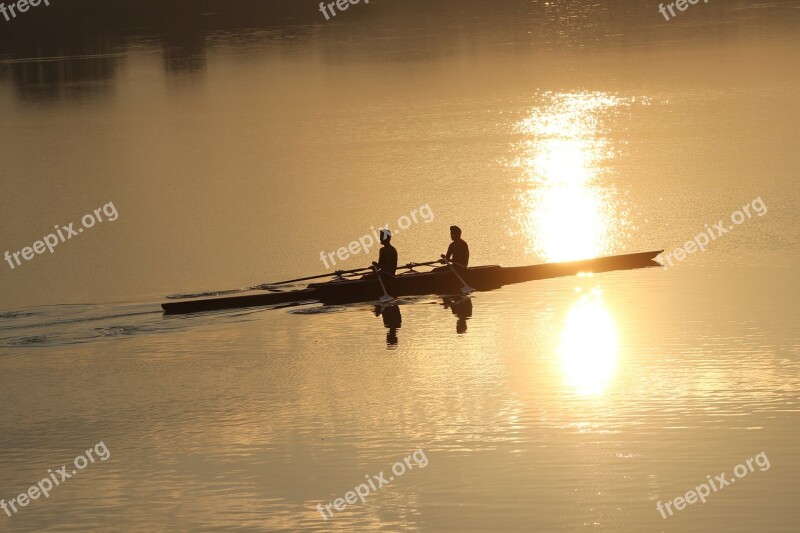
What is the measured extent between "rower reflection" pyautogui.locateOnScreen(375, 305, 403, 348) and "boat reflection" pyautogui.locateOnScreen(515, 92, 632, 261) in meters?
3.60

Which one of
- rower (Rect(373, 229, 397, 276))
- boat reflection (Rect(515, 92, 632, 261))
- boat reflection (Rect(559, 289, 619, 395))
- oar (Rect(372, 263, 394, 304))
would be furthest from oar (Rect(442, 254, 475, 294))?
boat reflection (Rect(515, 92, 632, 261))

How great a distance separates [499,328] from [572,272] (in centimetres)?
259

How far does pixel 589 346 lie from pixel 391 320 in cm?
308

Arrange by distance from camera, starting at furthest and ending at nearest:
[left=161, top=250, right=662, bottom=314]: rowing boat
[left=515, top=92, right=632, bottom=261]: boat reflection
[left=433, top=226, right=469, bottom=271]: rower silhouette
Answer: [left=515, top=92, right=632, bottom=261]: boat reflection < [left=433, top=226, right=469, bottom=271]: rower silhouette < [left=161, top=250, right=662, bottom=314]: rowing boat

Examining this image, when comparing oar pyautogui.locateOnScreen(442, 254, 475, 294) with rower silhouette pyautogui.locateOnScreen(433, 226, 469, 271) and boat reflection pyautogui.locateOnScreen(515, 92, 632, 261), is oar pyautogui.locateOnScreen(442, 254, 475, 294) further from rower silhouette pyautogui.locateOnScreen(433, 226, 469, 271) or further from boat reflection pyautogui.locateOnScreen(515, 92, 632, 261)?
boat reflection pyautogui.locateOnScreen(515, 92, 632, 261)

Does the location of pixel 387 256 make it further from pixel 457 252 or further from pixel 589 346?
pixel 589 346

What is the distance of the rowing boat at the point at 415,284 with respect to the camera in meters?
18.3

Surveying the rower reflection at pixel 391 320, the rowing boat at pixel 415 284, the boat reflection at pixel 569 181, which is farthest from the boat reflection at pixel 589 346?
the boat reflection at pixel 569 181

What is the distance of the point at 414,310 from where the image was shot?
1870 cm

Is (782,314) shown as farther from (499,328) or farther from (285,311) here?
(285,311)

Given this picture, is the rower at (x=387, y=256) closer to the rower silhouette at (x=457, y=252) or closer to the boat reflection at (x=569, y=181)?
the rower silhouette at (x=457, y=252)

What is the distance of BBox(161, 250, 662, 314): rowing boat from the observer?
60.2 ft

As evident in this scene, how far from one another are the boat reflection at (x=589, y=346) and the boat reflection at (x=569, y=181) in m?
3.04

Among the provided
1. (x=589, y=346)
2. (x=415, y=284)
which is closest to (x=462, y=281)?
(x=415, y=284)
